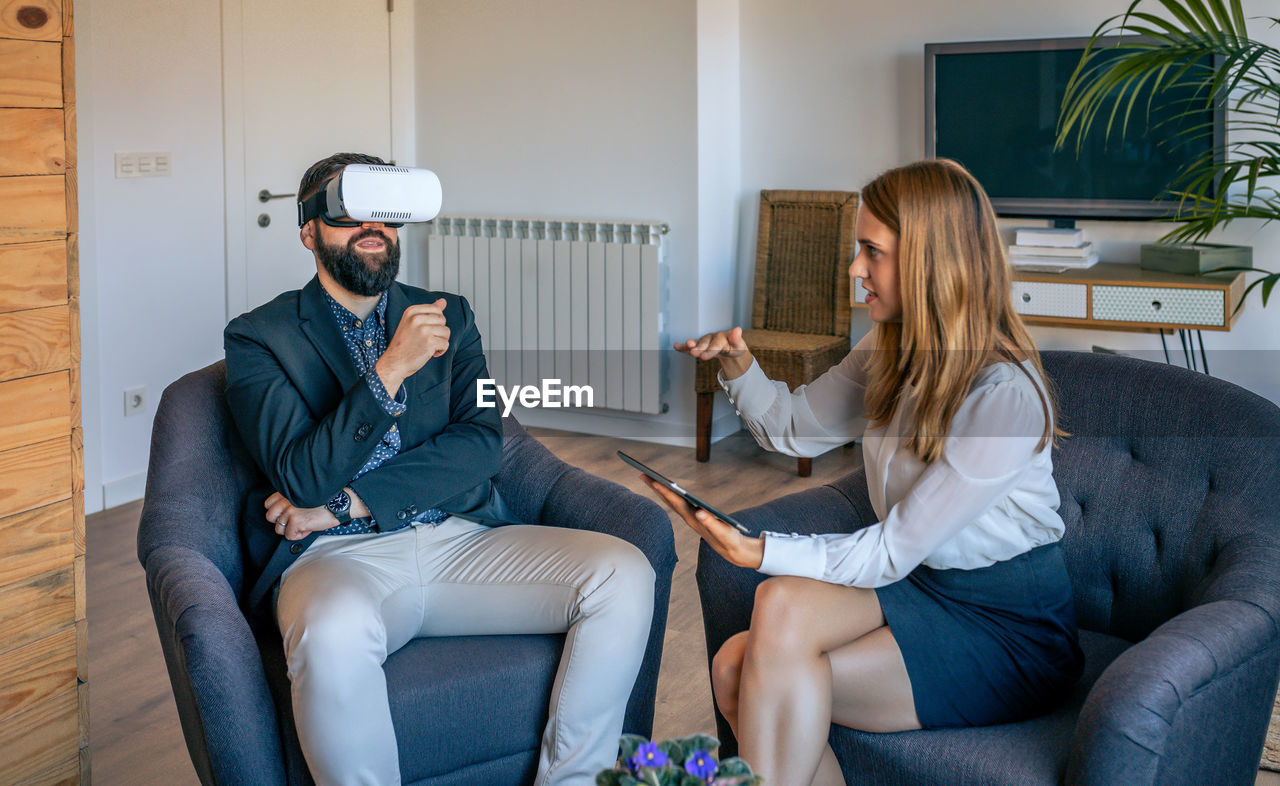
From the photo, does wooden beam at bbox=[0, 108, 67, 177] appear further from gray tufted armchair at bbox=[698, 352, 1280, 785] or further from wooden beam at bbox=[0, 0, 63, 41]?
gray tufted armchair at bbox=[698, 352, 1280, 785]

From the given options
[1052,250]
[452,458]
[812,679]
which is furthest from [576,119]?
[812,679]

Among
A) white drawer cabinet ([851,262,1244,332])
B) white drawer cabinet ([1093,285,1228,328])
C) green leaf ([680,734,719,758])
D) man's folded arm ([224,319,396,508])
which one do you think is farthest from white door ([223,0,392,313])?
green leaf ([680,734,719,758])

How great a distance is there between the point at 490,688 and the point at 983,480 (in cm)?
80

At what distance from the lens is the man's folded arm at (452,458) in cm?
202

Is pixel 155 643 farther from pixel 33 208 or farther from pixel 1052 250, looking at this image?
pixel 1052 250

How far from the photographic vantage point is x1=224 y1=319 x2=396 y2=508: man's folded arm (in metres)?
1.94

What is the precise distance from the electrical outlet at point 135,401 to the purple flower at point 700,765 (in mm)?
3524

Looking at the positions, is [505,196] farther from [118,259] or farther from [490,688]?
[490,688]

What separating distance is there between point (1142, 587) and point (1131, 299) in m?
2.32

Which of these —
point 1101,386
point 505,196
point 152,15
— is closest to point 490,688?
point 1101,386

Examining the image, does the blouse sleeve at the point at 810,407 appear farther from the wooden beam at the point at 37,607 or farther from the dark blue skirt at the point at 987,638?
the wooden beam at the point at 37,607

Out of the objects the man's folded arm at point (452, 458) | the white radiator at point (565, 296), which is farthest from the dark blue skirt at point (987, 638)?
the white radiator at point (565, 296)

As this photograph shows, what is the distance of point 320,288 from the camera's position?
2154mm

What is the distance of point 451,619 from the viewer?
6.45ft
